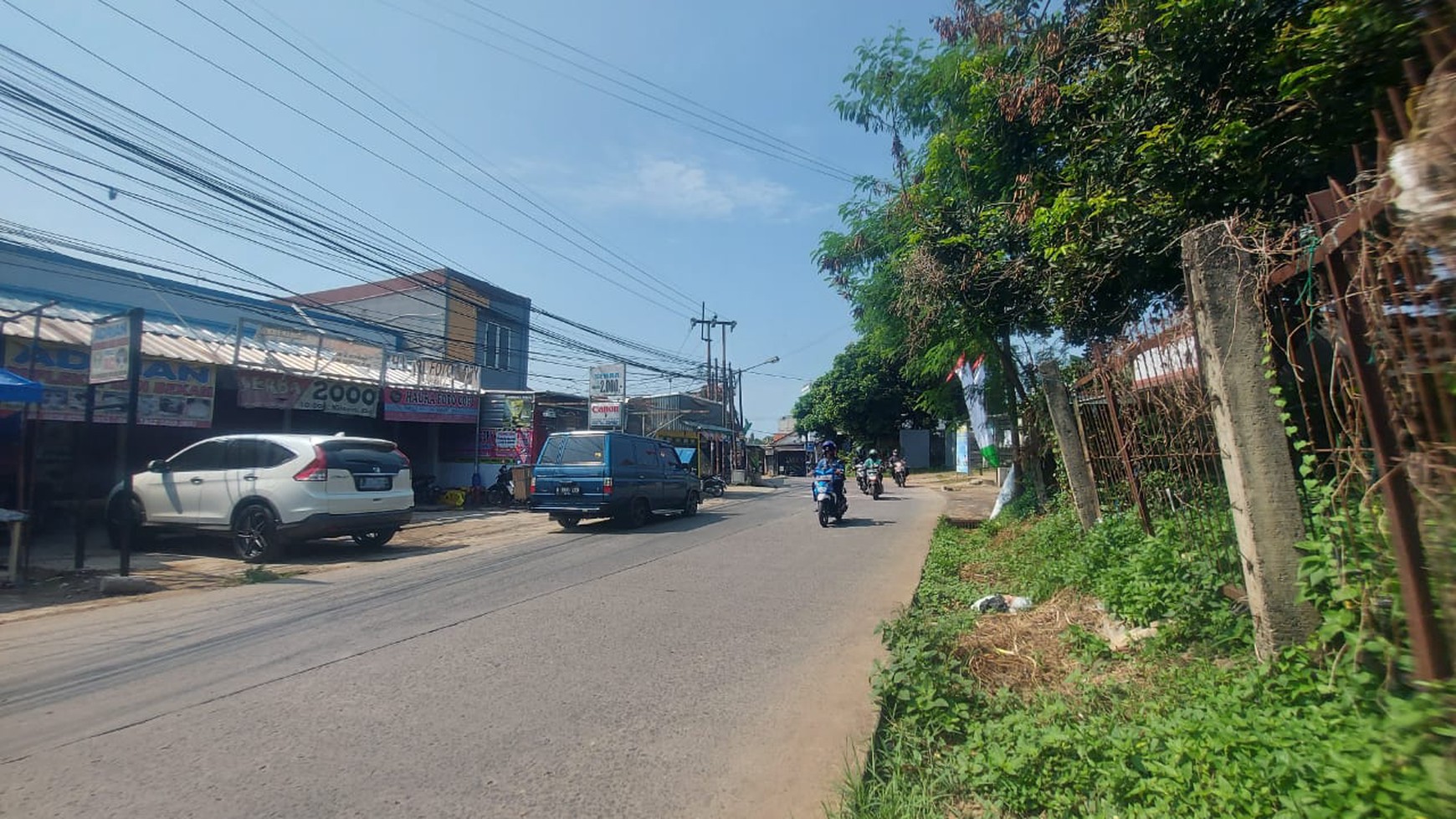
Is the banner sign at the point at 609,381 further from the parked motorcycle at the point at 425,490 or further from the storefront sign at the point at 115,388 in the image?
the storefront sign at the point at 115,388

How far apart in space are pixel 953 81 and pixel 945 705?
26.4ft

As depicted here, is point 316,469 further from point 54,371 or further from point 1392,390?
point 1392,390

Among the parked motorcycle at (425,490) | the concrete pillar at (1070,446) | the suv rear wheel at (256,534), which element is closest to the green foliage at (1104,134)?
the concrete pillar at (1070,446)

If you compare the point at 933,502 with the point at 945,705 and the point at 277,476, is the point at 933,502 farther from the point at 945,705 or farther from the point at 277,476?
the point at 945,705

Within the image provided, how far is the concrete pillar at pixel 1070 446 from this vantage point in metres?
→ 7.51

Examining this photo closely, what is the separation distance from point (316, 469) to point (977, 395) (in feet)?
41.9

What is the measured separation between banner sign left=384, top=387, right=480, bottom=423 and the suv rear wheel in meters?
8.61

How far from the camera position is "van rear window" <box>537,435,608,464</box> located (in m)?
13.2

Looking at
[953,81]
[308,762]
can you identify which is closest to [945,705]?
[308,762]

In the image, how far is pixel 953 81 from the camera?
30.2 ft

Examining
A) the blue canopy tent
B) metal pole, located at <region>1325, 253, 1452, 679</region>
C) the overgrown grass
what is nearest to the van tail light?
the blue canopy tent

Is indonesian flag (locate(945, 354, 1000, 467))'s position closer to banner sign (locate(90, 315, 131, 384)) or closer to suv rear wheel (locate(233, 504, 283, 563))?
suv rear wheel (locate(233, 504, 283, 563))

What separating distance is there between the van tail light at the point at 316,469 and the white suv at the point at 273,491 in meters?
0.01

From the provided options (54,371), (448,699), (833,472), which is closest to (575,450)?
(833,472)
